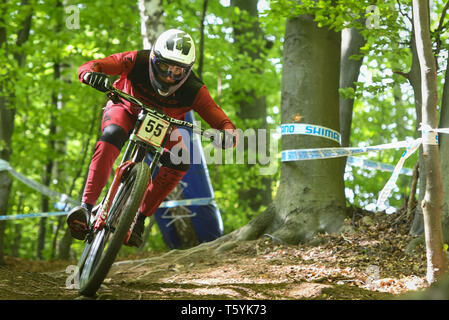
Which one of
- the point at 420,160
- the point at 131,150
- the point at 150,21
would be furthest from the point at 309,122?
the point at 150,21

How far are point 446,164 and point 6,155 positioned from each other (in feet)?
23.6

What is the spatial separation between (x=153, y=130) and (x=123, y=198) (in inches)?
23.2

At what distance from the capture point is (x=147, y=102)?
466cm

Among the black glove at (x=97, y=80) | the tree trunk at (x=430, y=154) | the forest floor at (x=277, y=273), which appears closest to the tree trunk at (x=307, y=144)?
the forest floor at (x=277, y=273)

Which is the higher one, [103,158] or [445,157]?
[445,157]

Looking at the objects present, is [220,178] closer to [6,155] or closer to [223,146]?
[6,155]

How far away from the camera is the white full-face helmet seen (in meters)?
4.23

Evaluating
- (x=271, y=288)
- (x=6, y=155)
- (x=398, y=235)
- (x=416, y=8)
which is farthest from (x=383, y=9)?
(x=6, y=155)

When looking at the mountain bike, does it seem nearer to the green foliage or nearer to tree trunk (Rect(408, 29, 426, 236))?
tree trunk (Rect(408, 29, 426, 236))

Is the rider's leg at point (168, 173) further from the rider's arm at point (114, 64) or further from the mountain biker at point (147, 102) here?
the rider's arm at point (114, 64)

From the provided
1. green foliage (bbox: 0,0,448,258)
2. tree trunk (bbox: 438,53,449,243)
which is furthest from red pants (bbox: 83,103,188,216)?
green foliage (bbox: 0,0,448,258)

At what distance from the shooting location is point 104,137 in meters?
4.20

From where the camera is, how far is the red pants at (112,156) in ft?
13.8

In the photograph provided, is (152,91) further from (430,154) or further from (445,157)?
(445,157)
